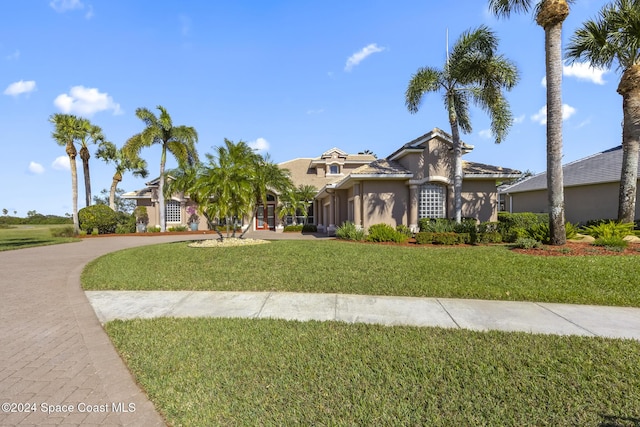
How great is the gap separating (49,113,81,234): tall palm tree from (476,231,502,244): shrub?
2939cm

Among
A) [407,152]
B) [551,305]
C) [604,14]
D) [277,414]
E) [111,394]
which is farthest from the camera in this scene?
[407,152]

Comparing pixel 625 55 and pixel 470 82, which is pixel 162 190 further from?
pixel 625 55

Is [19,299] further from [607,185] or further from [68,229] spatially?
[607,185]

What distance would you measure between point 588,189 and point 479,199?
30.5 ft

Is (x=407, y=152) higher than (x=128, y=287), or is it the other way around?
(x=407, y=152)

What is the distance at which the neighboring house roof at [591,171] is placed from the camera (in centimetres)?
2056

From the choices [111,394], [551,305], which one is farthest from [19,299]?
[551,305]

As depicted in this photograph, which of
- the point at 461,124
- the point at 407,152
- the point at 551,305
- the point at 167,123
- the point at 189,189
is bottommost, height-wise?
the point at 551,305

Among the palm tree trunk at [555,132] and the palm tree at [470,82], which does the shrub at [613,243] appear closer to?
the palm tree trunk at [555,132]

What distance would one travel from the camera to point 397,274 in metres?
8.41

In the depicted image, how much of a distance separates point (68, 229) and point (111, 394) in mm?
30293

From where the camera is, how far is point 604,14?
14.4 m

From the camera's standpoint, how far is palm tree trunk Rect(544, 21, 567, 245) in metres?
11.4

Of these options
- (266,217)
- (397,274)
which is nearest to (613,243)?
(397,274)
